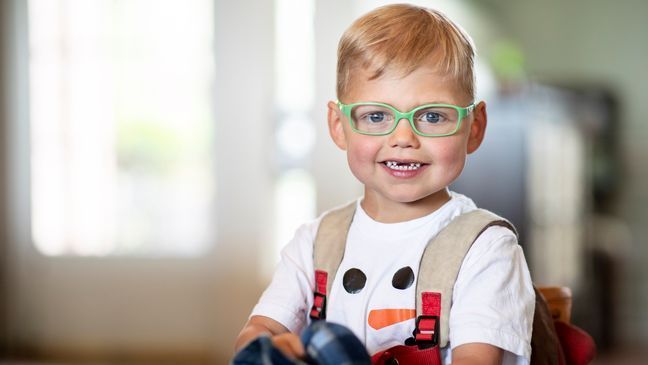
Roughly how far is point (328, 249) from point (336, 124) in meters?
0.18

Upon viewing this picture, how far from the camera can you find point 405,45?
1193 millimetres

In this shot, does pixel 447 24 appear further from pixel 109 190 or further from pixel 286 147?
pixel 109 190

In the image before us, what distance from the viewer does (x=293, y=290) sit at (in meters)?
1.33

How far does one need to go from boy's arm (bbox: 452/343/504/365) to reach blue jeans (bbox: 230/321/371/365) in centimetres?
16

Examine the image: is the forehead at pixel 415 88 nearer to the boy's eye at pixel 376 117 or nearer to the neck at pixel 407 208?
the boy's eye at pixel 376 117

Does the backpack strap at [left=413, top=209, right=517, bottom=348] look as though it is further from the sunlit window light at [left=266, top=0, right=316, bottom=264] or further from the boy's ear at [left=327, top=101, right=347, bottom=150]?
the sunlit window light at [left=266, top=0, right=316, bottom=264]

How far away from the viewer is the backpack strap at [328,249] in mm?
1291

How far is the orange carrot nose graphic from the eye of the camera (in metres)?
1.20

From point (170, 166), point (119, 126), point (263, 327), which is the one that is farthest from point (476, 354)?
point (119, 126)

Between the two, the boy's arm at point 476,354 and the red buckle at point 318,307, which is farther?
the red buckle at point 318,307

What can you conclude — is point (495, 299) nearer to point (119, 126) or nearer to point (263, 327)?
point (263, 327)

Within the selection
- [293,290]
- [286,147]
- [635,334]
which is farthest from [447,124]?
[635,334]

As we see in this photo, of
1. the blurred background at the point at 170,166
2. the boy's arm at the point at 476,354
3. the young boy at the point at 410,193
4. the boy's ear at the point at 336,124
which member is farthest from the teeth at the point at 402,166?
the blurred background at the point at 170,166

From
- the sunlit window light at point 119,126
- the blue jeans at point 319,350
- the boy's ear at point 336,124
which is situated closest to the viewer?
the blue jeans at point 319,350
